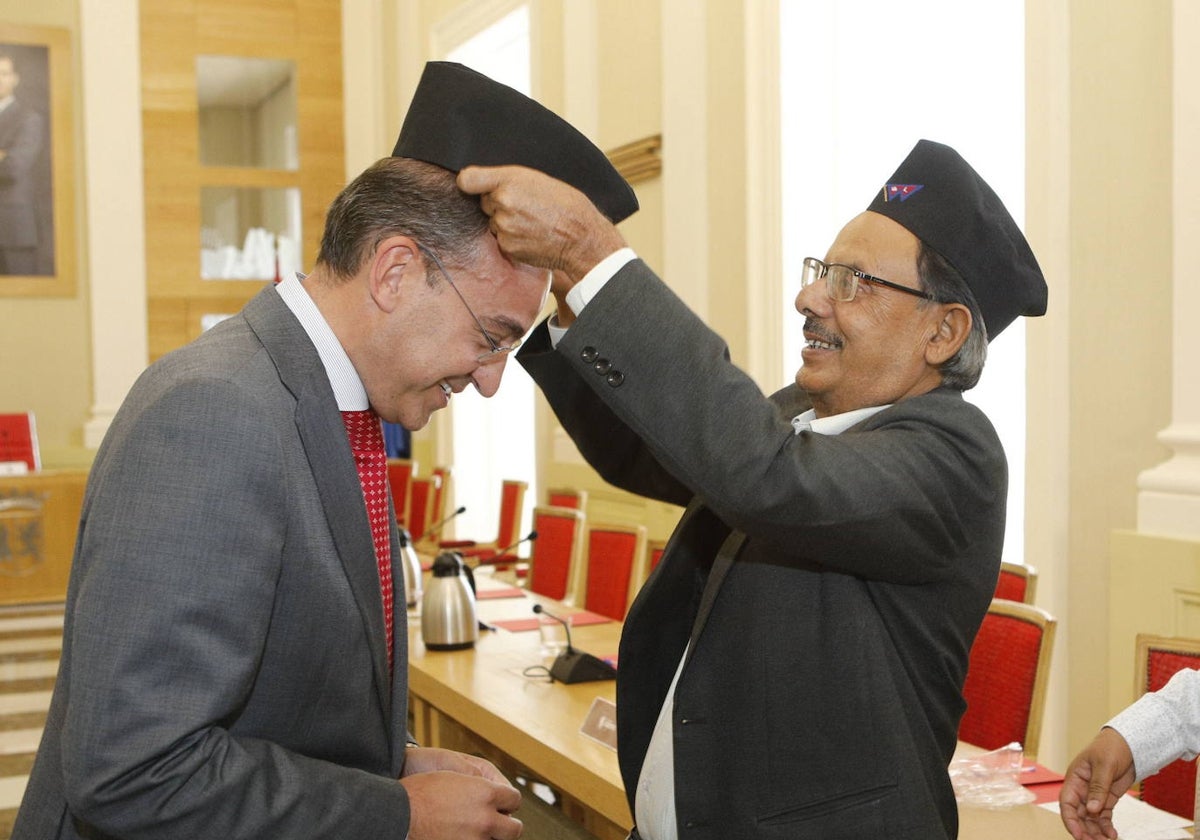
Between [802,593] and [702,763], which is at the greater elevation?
[802,593]

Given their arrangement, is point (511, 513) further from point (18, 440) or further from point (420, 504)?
point (18, 440)

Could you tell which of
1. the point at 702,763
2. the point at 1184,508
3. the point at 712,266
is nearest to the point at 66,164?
the point at 712,266

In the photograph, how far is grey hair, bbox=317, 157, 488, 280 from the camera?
137 cm

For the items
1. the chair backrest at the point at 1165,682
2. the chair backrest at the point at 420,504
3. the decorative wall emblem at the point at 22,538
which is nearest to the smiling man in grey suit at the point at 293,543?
the chair backrest at the point at 1165,682

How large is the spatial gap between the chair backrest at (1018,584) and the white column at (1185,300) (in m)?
0.62

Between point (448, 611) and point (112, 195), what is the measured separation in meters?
7.99

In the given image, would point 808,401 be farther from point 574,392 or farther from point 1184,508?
point 1184,508

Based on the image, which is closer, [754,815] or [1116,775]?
[754,815]

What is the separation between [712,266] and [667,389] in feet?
16.1

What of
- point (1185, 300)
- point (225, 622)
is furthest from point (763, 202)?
point (225, 622)

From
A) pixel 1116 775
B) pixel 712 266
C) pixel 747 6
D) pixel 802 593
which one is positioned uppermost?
pixel 747 6

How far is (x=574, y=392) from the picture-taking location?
1.66m

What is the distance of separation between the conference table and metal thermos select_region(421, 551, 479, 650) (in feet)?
0.13

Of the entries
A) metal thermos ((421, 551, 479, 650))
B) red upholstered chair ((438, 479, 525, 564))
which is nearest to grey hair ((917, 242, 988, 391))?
metal thermos ((421, 551, 479, 650))
